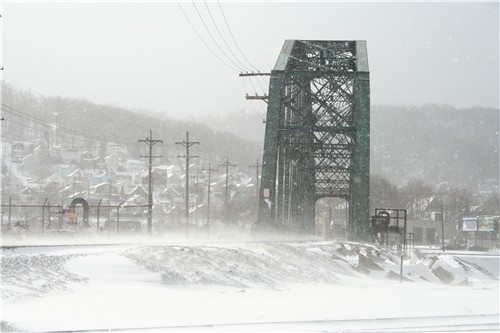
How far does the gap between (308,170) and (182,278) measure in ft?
104

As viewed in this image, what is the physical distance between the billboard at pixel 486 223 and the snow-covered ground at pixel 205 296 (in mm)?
61895

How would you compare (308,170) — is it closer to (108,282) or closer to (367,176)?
(367,176)

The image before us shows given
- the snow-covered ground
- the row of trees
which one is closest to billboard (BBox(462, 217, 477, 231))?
the row of trees

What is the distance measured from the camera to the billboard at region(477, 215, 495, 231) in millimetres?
78625

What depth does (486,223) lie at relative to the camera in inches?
3118

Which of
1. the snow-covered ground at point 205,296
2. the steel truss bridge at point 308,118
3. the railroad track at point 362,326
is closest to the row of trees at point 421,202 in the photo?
the steel truss bridge at point 308,118

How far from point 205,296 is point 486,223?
72614mm

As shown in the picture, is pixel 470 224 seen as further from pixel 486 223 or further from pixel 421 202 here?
pixel 421 202

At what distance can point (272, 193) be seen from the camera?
30.6 m

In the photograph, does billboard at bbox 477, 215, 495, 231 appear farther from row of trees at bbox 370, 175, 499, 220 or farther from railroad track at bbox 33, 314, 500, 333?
railroad track at bbox 33, 314, 500, 333

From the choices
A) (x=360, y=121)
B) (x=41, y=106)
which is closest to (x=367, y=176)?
(x=360, y=121)

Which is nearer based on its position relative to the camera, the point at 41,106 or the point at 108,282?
the point at 108,282

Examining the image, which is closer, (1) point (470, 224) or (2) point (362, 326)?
(2) point (362, 326)

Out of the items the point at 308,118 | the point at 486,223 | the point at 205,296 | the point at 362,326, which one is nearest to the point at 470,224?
the point at 486,223
